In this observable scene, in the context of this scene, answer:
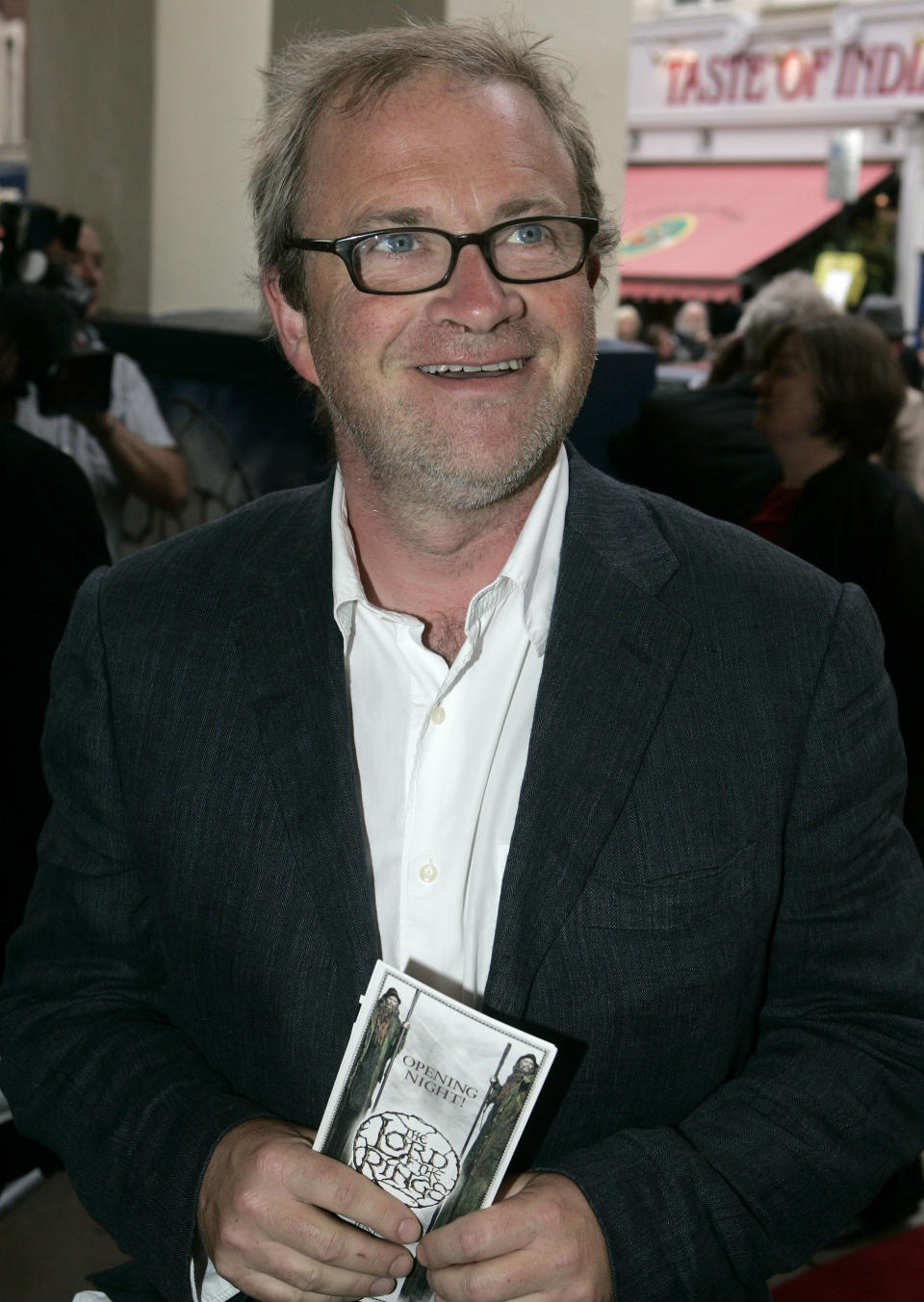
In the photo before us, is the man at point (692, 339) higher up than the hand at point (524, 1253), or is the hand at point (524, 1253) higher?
the man at point (692, 339)

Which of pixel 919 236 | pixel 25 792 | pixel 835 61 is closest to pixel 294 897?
pixel 25 792

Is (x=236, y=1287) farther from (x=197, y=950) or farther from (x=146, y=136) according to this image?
(x=146, y=136)

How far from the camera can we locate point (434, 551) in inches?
66.5

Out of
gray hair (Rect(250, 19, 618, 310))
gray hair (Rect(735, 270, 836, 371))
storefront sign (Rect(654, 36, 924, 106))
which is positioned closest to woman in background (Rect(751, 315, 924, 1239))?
gray hair (Rect(735, 270, 836, 371))

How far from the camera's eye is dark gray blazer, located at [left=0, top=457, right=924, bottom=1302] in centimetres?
146

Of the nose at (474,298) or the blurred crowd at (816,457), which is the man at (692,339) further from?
the nose at (474,298)

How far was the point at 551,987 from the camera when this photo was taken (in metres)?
1.46

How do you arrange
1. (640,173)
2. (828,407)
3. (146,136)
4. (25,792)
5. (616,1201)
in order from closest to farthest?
(616,1201) → (25,792) → (828,407) → (146,136) → (640,173)

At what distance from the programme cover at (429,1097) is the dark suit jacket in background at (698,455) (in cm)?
301

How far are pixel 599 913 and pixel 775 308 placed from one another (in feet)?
12.2

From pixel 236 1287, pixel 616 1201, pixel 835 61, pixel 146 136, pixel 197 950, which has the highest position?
pixel 835 61

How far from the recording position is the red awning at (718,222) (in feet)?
51.1

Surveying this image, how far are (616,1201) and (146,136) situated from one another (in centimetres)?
471

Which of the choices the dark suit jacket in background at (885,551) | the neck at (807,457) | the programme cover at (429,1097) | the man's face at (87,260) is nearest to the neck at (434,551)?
the programme cover at (429,1097)
